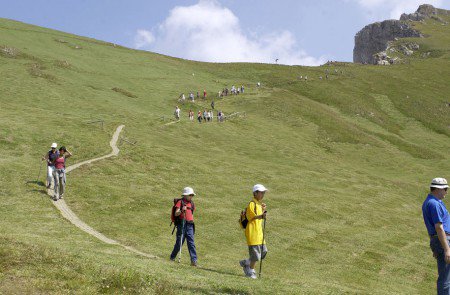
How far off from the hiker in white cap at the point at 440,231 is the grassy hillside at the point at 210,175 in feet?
13.5

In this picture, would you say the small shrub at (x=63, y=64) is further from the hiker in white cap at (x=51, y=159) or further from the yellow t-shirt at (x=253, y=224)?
the yellow t-shirt at (x=253, y=224)

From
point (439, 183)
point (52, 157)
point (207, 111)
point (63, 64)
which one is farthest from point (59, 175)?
point (63, 64)

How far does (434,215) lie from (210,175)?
1323 inches

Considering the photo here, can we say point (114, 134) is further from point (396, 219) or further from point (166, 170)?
point (396, 219)

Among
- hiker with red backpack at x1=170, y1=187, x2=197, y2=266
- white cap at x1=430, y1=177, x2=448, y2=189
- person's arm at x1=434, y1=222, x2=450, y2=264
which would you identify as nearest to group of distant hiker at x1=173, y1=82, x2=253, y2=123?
hiker with red backpack at x1=170, y1=187, x2=197, y2=266

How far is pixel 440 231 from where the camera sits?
12266 millimetres

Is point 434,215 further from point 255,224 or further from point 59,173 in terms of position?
point 59,173

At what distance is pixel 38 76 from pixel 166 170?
1973 inches

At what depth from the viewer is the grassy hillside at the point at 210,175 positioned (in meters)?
16.5

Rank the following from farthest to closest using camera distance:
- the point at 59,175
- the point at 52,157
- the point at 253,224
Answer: the point at 52,157
the point at 59,175
the point at 253,224

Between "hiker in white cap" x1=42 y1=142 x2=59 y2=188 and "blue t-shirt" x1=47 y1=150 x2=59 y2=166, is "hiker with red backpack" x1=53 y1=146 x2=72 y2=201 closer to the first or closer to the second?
"blue t-shirt" x1=47 y1=150 x2=59 y2=166

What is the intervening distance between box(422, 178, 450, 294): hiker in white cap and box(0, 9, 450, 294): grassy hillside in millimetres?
4120

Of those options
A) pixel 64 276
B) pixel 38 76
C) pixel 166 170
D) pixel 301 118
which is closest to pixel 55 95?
pixel 38 76

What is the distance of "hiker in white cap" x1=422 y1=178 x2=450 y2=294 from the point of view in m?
12.3
